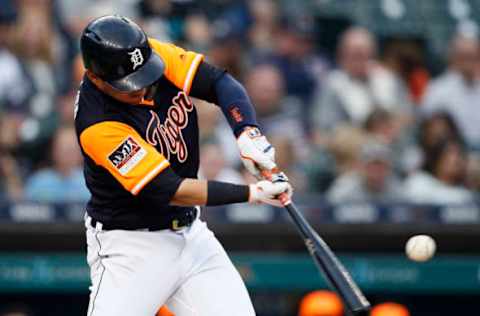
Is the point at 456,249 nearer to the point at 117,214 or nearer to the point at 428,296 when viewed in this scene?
the point at 428,296

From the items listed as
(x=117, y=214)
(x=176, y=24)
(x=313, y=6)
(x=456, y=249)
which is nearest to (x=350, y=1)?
(x=313, y=6)

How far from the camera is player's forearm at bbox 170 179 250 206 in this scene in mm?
4785

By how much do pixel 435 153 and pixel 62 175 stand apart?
254cm

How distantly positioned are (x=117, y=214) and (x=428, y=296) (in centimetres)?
318

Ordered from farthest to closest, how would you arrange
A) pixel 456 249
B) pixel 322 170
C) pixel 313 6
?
pixel 313 6 → pixel 322 170 → pixel 456 249

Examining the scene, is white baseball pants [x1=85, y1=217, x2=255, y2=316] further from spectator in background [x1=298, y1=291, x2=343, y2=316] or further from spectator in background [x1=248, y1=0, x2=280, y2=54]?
spectator in background [x1=248, y1=0, x2=280, y2=54]

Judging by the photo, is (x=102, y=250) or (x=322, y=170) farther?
(x=322, y=170)

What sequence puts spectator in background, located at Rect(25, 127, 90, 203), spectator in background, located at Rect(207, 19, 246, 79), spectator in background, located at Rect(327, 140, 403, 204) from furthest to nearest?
spectator in background, located at Rect(207, 19, 246, 79)
spectator in background, located at Rect(327, 140, 403, 204)
spectator in background, located at Rect(25, 127, 90, 203)

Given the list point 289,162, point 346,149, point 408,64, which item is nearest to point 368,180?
point 346,149

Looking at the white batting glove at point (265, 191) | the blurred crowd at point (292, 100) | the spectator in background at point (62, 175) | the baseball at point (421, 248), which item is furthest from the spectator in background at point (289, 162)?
the white batting glove at point (265, 191)

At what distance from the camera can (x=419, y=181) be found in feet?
26.2

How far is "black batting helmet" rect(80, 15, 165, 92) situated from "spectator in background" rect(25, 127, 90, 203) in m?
2.84

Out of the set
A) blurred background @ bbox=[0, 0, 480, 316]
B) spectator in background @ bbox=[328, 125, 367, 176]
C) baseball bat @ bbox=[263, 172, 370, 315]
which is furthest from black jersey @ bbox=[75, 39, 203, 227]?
spectator in background @ bbox=[328, 125, 367, 176]

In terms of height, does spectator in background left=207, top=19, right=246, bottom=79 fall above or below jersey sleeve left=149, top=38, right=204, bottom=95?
below
